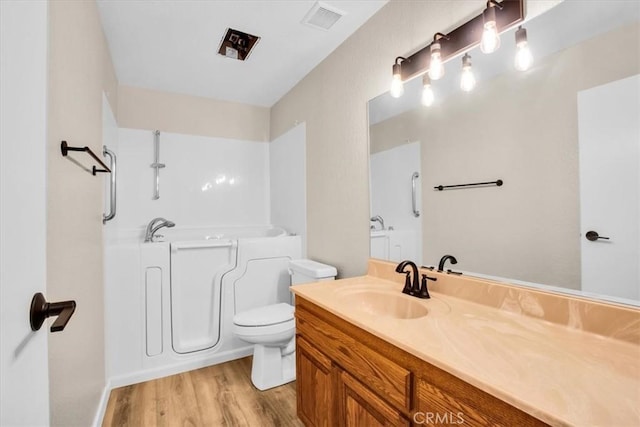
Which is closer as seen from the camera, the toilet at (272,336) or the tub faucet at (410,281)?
the tub faucet at (410,281)

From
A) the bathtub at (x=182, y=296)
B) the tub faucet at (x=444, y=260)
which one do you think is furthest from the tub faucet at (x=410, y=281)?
the bathtub at (x=182, y=296)

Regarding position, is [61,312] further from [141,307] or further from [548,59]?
[141,307]

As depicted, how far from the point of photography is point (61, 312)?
654mm

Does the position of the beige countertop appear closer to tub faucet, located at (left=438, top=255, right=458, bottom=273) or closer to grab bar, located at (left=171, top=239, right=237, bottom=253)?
tub faucet, located at (left=438, top=255, right=458, bottom=273)

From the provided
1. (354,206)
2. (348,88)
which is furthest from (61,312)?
(348,88)

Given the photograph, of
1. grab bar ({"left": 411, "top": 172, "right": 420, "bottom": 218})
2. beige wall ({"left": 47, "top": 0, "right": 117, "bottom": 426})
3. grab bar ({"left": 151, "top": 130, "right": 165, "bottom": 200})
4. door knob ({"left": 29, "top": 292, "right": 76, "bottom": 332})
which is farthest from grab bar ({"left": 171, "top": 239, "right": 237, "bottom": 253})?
door knob ({"left": 29, "top": 292, "right": 76, "bottom": 332})

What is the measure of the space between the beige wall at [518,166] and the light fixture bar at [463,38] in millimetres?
197

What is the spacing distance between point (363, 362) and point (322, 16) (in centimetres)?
195

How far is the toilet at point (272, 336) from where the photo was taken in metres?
2.00

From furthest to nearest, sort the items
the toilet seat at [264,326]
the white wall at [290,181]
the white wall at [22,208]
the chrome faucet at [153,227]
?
the white wall at [290,181] < the chrome faucet at [153,227] < the toilet seat at [264,326] < the white wall at [22,208]

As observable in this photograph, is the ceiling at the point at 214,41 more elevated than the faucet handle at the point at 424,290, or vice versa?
the ceiling at the point at 214,41

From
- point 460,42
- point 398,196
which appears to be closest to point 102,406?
point 398,196

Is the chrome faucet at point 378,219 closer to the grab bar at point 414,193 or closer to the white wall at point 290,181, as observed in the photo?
the grab bar at point 414,193

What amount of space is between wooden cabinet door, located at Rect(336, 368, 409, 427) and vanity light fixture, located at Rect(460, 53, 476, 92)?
51.8 inches
